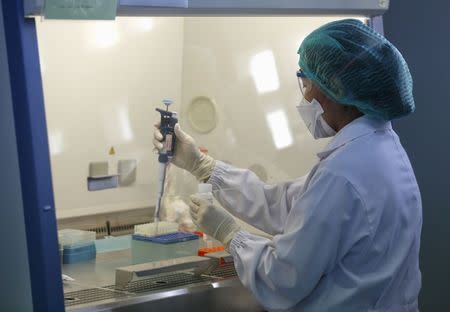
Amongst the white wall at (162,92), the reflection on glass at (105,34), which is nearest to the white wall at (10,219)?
the white wall at (162,92)

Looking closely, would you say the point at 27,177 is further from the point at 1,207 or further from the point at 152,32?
the point at 152,32

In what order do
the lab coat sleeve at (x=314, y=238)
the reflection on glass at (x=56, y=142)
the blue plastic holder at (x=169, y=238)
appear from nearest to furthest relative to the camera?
the lab coat sleeve at (x=314, y=238) → the blue plastic holder at (x=169, y=238) → the reflection on glass at (x=56, y=142)

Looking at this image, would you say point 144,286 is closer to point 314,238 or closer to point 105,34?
point 314,238

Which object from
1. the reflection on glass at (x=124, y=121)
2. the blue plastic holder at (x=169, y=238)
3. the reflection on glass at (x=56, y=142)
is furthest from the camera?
the reflection on glass at (x=124, y=121)

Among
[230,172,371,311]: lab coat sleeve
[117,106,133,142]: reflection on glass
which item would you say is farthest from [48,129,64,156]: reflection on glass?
[230,172,371,311]: lab coat sleeve

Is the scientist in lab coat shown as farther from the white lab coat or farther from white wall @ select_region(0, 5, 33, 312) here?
white wall @ select_region(0, 5, 33, 312)

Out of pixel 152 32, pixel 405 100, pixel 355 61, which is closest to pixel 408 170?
pixel 405 100

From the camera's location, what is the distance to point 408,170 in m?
1.56

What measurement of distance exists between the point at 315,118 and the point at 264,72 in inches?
21.6

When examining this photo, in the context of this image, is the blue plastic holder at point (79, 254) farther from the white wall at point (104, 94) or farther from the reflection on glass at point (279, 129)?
the reflection on glass at point (279, 129)

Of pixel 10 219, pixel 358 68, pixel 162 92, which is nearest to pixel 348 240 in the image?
pixel 358 68

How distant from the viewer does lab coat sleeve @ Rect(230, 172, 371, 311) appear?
140 centimetres

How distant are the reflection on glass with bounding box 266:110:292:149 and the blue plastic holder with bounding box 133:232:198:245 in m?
0.46

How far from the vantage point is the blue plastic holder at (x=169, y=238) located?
5.67ft
